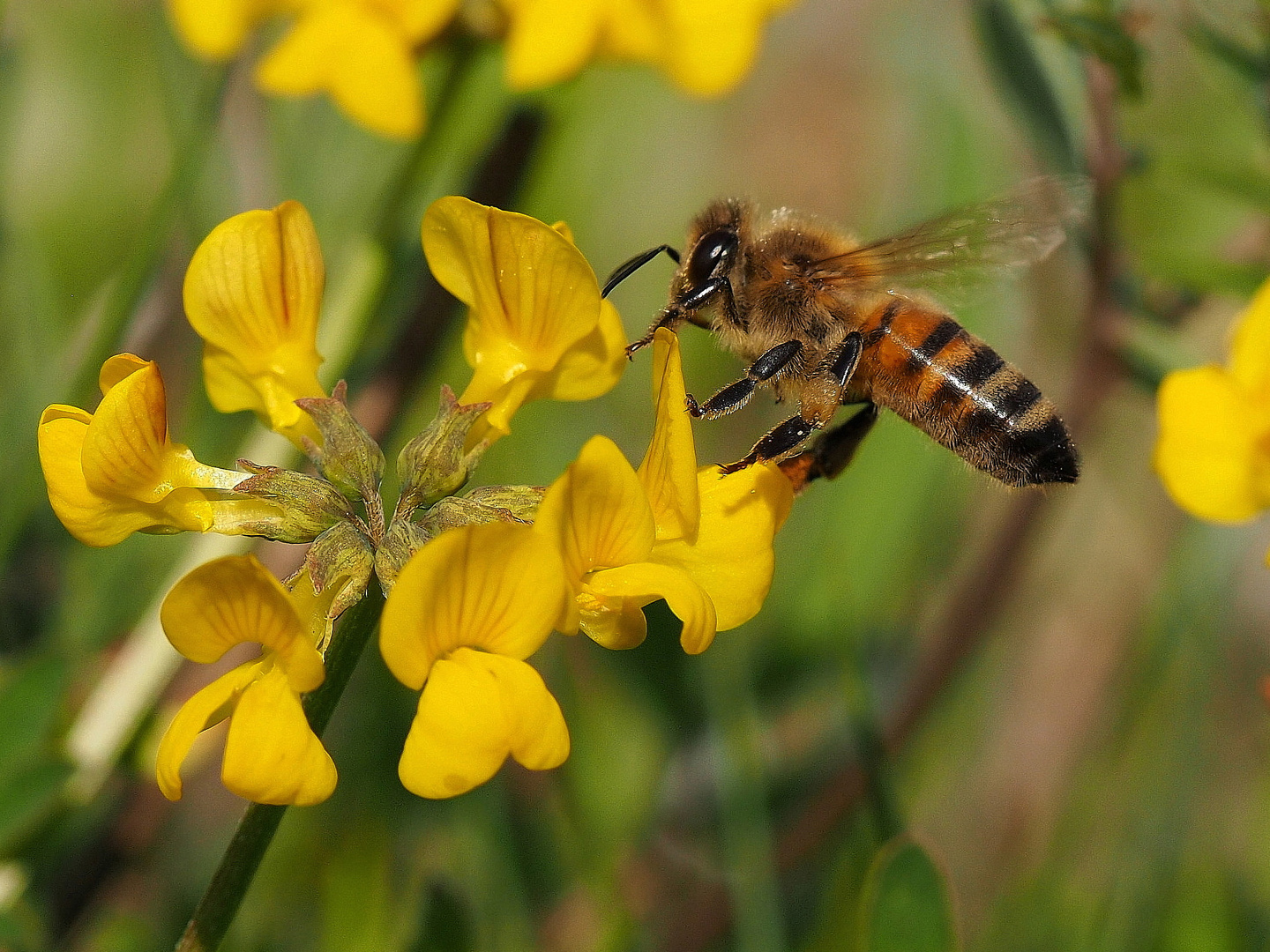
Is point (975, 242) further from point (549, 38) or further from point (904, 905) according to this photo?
point (904, 905)

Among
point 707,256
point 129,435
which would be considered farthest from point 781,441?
point 129,435

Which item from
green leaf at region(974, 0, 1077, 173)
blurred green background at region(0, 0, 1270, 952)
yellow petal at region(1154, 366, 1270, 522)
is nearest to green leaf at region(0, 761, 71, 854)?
blurred green background at region(0, 0, 1270, 952)

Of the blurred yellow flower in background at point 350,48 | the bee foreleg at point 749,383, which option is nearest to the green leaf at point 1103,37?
the bee foreleg at point 749,383

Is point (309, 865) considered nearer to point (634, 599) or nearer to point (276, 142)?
point (634, 599)

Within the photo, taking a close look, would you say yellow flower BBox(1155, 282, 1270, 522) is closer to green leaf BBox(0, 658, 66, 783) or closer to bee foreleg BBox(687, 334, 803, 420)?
bee foreleg BBox(687, 334, 803, 420)

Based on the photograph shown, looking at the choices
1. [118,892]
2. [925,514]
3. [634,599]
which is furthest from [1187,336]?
[118,892]

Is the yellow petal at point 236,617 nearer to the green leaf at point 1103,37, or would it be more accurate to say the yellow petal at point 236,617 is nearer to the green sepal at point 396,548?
the green sepal at point 396,548
